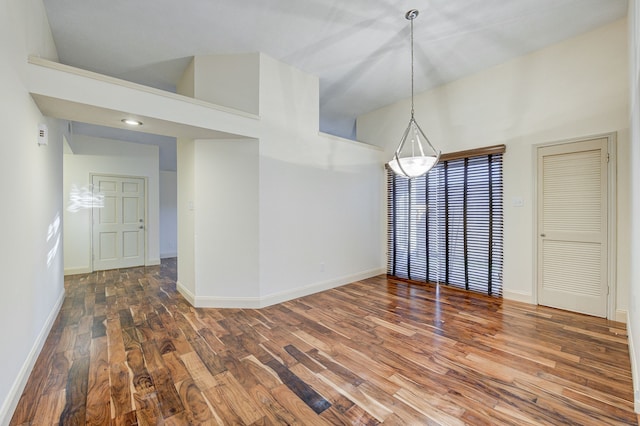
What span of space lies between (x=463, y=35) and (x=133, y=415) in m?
4.45

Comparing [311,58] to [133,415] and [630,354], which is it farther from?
[630,354]

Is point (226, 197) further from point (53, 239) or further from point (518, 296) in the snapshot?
point (518, 296)

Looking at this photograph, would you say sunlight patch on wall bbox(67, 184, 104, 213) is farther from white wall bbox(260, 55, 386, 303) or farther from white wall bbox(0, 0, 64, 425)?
white wall bbox(260, 55, 386, 303)

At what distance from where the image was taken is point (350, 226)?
4559 mm

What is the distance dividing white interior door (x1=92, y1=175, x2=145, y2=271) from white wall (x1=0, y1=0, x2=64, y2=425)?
3.10 m

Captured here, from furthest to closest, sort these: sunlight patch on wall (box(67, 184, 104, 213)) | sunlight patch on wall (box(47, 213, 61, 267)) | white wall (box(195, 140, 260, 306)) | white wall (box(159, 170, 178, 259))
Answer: white wall (box(159, 170, 178, 259)) < sunlight patch on wall (box(67, 184, 104, 213)) < white wall (box(195, 140, 260, 306)) < sunlight patch on wall (box(47, 213, 61, 267))

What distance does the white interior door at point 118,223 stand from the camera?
555 centimetres

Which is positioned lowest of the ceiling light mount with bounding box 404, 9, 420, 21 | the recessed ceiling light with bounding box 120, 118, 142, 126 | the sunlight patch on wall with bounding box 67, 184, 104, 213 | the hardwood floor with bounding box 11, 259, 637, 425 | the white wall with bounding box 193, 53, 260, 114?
the hardwood floor with bounding box 11, 259, 637, 425

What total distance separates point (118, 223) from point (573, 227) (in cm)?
759

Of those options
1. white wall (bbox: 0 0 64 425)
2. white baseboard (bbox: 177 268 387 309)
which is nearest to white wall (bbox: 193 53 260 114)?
white wall (bbox: 0 0 64 425)

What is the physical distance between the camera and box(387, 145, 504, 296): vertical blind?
3756mm

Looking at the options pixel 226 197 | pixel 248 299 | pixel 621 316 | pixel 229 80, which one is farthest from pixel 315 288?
pixel 621 316

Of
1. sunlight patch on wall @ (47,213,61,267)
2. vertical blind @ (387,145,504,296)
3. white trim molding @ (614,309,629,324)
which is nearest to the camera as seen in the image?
white trim molding @ (614,309,629,324)

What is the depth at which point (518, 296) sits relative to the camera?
11.7 ft
